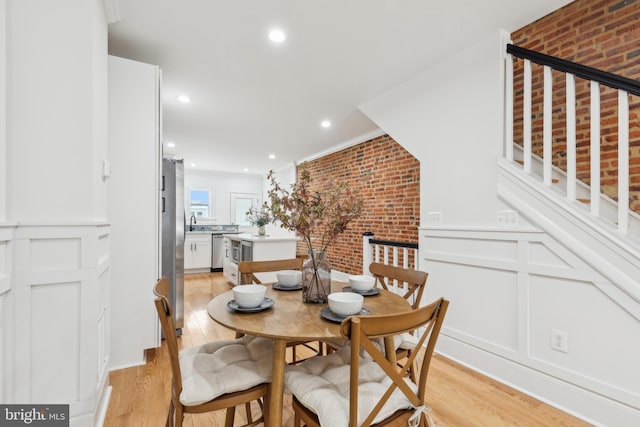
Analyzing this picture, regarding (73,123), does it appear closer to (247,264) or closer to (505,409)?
(247,264)

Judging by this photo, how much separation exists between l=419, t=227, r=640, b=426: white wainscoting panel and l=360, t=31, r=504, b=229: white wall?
0.26m

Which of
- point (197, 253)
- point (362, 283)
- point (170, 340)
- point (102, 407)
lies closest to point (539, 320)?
point (362, 283)

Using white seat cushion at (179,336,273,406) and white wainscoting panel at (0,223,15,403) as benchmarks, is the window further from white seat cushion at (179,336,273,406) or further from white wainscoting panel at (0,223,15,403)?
white seat cushion at (179,336,273,406)

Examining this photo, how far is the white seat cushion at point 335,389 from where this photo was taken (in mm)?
1017

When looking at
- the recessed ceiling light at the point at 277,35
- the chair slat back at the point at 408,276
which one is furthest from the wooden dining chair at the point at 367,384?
the recessed ceiling light at the point at 277,35

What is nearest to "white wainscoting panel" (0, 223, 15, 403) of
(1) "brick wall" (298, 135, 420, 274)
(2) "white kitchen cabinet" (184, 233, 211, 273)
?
(1) "brick wall" (298, 135, 420, 274)

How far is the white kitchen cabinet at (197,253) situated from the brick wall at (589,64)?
606 centimetres

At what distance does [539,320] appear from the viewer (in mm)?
1977

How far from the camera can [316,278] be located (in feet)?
5.06

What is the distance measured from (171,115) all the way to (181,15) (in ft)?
7.04

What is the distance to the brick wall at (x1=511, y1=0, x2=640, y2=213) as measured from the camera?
1.86 m

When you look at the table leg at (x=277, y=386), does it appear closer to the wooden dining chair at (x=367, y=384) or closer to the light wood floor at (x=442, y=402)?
the wooden dining chair at (x=367, y=384)

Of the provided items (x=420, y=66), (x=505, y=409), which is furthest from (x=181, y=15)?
(x=505, y=409)

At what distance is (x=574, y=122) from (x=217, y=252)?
6362 mm
